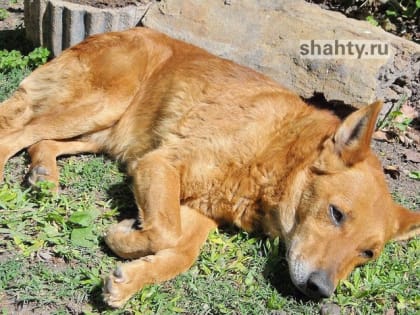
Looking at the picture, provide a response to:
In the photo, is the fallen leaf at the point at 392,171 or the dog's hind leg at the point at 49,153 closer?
the dog's hind leg at the point at 49,153

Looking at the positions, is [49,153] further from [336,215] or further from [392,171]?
[392,171]

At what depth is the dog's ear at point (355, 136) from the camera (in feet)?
15.0

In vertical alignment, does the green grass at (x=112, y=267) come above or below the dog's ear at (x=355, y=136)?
below

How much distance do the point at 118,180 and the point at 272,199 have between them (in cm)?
152

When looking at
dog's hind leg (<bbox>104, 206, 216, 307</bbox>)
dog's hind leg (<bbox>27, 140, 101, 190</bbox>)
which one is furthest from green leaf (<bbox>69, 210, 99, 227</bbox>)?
dog's hind leg (<bbox>104, 206, 216, 307</bbox>)

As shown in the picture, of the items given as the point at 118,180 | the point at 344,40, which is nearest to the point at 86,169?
the point at 118,180

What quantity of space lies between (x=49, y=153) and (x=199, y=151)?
1461mm

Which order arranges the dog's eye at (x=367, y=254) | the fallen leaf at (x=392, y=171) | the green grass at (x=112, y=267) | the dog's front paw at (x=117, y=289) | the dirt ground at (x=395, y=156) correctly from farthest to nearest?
the fallen leaf at (x=392, y=171)
the dirt ground at (x=395, y=156)
the dog's eye at (x=367, y=254)
the green grass at (x=112, y=267)
the dog's front paw at (x=117, y=289)

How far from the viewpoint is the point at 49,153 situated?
555 centimetres

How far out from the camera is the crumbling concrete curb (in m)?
6.83

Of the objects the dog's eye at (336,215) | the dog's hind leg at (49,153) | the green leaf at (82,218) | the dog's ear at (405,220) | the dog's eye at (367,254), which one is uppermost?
the dog's eye at (336,215)

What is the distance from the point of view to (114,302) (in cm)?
413

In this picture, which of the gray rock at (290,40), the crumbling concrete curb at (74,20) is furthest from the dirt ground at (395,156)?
the gray rock at (290,40)

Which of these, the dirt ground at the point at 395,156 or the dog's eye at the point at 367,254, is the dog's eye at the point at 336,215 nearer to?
the dog's eye at the point at 367,254
